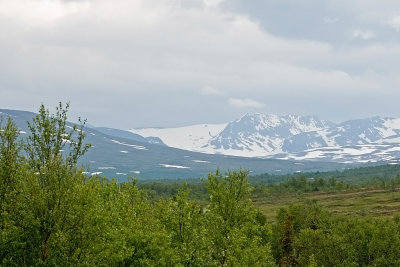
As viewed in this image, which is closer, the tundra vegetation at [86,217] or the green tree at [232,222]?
the tundra vegetation at [86,217]

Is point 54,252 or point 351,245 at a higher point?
point 54,252

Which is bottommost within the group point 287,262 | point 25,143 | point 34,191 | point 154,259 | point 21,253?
point 287,262

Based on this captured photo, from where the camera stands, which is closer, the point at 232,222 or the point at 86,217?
the point at 86,217

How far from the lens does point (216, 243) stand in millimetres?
65125

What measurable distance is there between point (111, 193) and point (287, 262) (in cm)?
6367

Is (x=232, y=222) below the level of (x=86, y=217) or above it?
below

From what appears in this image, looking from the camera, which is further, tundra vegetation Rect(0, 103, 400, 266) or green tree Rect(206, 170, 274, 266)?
green tree Rect(206, 170, 274, 266)

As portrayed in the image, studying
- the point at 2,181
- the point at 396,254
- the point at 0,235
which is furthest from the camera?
the point at 396,254

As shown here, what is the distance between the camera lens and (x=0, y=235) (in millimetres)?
40281

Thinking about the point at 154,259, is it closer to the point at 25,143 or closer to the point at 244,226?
the point at 244,226

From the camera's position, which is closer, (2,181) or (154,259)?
(2,181)

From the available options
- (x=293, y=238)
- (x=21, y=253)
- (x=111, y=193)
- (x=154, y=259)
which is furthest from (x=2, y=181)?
(x=293, y=238)

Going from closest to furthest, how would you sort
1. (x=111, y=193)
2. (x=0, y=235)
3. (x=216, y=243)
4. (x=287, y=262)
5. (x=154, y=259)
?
(x=0, y=235)
(x=154, y=259)
(x=216, y=243)
(x=111, y=193)
(x=287, y=262)

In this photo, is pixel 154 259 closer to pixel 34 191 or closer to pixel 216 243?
pixel 216 243
